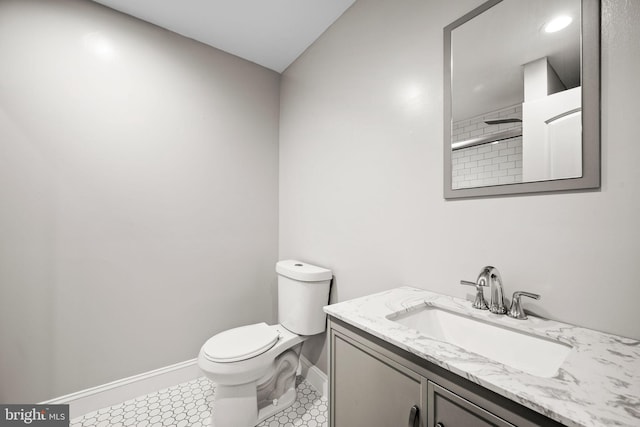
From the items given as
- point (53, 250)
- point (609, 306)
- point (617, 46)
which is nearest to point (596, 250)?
point (609, 306)

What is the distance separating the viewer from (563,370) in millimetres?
584

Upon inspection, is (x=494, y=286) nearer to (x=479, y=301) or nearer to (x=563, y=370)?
(x=479, y=301)

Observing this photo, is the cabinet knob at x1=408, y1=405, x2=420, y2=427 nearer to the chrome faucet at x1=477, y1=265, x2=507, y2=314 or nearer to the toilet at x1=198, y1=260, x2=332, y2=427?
the chrome faucet at x1=477, y1=265, x2=507, y2=314

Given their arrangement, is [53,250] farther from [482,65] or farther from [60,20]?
[482,65]

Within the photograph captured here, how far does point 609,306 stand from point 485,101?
77 cm

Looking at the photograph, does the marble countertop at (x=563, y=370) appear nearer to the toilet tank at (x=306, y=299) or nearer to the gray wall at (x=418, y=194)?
the gray wall at (x=418, y=194)

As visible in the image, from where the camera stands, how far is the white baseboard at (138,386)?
1525 millimetres

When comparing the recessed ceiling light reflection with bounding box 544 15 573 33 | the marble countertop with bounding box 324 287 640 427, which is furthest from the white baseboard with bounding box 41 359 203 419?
the recessed ceiling light reflection with bounding box 544 15 573 33

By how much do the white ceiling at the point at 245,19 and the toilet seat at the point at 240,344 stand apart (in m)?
2.01

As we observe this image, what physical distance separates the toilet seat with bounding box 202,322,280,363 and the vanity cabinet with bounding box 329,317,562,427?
0.57 m

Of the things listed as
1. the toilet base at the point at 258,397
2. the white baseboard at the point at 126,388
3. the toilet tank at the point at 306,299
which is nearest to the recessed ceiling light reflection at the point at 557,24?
the toilet tank at the point at 306,299

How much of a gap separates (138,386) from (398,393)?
1791mm

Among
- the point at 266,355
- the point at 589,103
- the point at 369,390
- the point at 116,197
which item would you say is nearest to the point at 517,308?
the point at 369,390

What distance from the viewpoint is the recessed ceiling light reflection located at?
0.82 m
